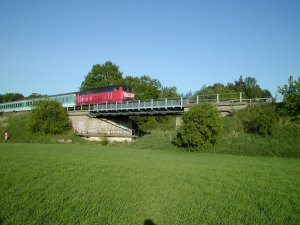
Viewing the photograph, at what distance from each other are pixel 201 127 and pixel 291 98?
8.18m

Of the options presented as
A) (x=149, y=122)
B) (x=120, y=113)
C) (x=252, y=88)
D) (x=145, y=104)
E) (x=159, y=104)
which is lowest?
(x=149, y=122)

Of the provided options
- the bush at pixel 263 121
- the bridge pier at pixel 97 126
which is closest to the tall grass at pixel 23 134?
the bridge pier at pixel 97 126

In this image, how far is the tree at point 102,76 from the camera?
70.1m

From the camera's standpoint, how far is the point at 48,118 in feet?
136

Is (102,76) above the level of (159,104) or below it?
above

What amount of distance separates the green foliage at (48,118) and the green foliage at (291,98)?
31.8m

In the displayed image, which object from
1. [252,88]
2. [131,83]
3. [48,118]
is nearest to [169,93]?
[131,83]

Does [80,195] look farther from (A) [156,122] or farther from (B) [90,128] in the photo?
(A) [156,122]

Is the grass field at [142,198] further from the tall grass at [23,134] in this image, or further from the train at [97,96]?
the train at [97,96]

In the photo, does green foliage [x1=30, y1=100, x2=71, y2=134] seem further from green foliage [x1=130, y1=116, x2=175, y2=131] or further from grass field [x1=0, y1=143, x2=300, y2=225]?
grass field [x1=0, y1=143, x2=300, y2=225]

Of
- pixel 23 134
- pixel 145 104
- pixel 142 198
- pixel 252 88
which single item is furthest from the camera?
Result: pixel 252 88

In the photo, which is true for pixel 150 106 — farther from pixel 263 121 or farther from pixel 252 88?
pixel 252 88

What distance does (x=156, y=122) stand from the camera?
65062 mm

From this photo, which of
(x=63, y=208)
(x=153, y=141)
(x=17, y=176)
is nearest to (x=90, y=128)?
(x=153, y=141)
